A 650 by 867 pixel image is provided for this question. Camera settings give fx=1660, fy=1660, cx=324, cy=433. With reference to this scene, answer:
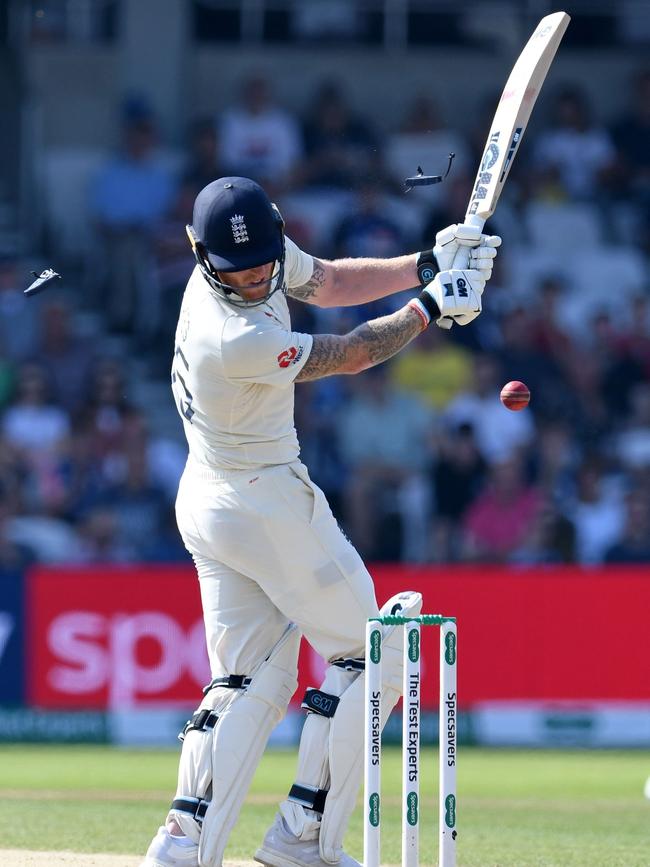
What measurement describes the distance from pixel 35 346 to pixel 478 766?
4.33m

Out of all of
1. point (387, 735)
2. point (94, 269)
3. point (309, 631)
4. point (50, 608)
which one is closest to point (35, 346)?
point (94, 269)

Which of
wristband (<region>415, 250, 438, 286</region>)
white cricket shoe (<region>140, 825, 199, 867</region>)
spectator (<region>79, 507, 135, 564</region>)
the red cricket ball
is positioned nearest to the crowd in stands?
spectator (<region>79, 507, 135, 564</region>)

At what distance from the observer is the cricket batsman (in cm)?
461

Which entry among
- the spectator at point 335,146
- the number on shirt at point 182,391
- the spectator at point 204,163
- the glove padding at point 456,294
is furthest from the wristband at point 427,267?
the spectator at point 204,163

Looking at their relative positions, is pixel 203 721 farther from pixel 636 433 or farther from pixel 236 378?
pixel 636 433

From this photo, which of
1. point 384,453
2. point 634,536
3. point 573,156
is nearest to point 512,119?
point 634,536

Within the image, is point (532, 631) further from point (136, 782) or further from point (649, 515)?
point (136, 782)

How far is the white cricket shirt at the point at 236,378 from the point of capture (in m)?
4.54

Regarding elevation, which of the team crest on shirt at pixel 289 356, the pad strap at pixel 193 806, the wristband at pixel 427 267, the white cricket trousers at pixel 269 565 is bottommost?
the pad strap at pixel 193 806

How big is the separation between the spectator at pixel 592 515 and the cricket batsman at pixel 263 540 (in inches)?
222

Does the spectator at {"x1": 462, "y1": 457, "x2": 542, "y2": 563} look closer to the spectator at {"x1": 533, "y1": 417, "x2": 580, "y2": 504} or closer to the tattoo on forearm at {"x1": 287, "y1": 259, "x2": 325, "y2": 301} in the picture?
the spectator at {"x1": 533, "y1": 417, "x2": 580, "y2": 504}

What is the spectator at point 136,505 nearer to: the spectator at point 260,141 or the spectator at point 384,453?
the spectator at point 384,453

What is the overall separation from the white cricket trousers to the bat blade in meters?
1.02

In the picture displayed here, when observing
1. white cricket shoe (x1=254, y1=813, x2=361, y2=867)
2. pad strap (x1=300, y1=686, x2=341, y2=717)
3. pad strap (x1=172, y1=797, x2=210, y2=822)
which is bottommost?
white cricket shoe (x1=254, y1=813, x2=361, y2=867)
